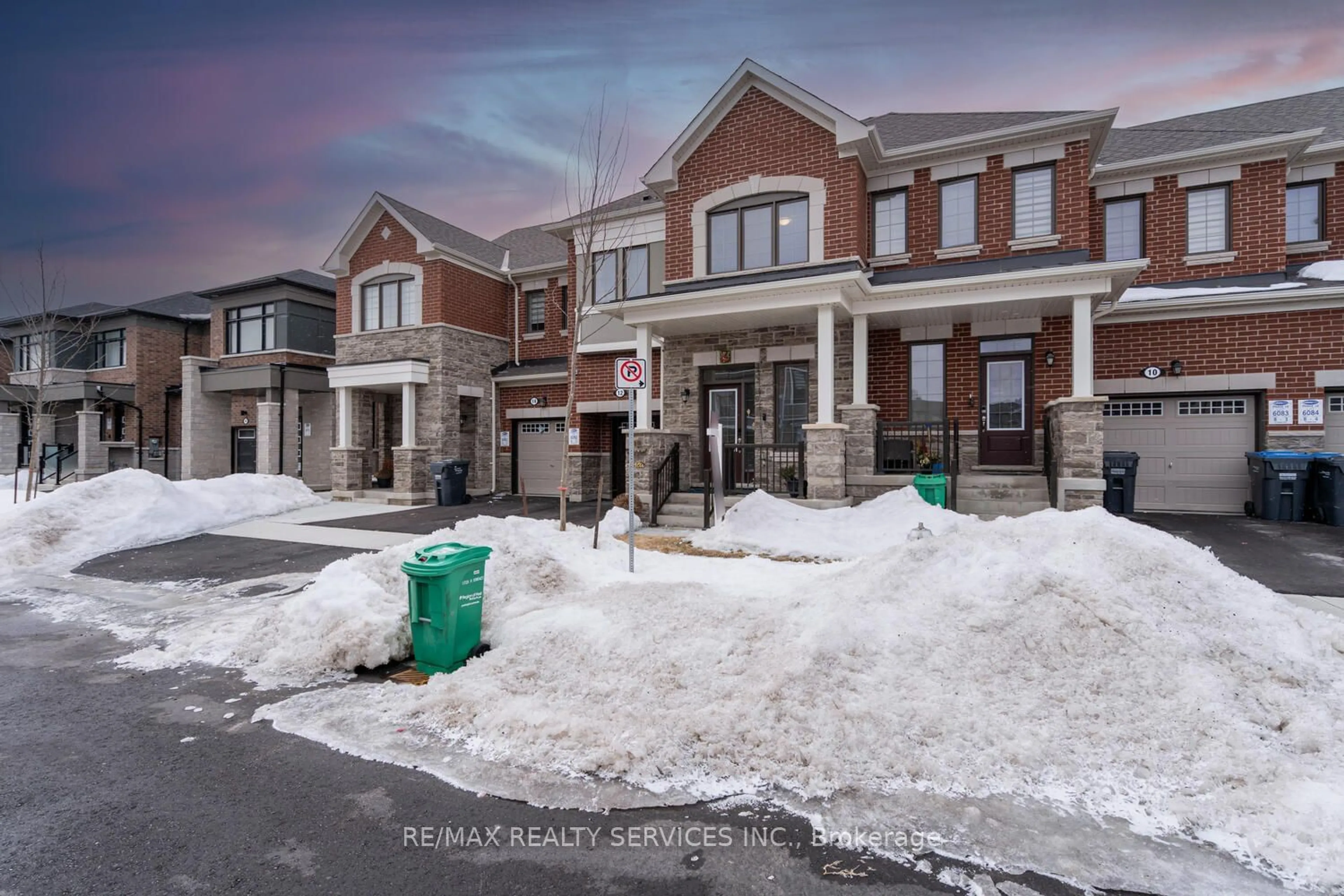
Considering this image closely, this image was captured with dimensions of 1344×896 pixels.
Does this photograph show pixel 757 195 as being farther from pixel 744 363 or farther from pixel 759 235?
pixel 744 363

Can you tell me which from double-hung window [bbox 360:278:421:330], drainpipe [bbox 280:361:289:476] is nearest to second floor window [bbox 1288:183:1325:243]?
double-hung window [bbox 360:278:421:330]

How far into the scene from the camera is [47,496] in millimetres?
11680

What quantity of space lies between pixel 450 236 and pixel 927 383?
49.0ft

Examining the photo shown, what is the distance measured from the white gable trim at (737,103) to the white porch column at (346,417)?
11.5 metres

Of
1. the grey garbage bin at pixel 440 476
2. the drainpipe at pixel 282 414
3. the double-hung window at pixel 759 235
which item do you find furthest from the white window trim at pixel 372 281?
the double-hung window at pixel 759 235

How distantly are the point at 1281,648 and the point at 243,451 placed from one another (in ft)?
91.4

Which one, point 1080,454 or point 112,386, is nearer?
point 1080,454

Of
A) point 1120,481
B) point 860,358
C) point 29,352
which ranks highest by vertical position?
point 29,352

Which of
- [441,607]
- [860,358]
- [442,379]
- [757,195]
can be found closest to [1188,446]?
[860,358]

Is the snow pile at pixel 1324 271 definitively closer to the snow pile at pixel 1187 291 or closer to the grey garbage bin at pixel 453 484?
the snow pile at pixel 1187 291

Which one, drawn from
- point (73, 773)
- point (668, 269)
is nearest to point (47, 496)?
point (73, 773)

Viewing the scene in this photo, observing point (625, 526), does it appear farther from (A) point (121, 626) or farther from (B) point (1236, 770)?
(B) point (1236, 770)

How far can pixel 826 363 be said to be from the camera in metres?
11.2

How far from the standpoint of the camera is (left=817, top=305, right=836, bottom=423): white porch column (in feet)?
36.4
